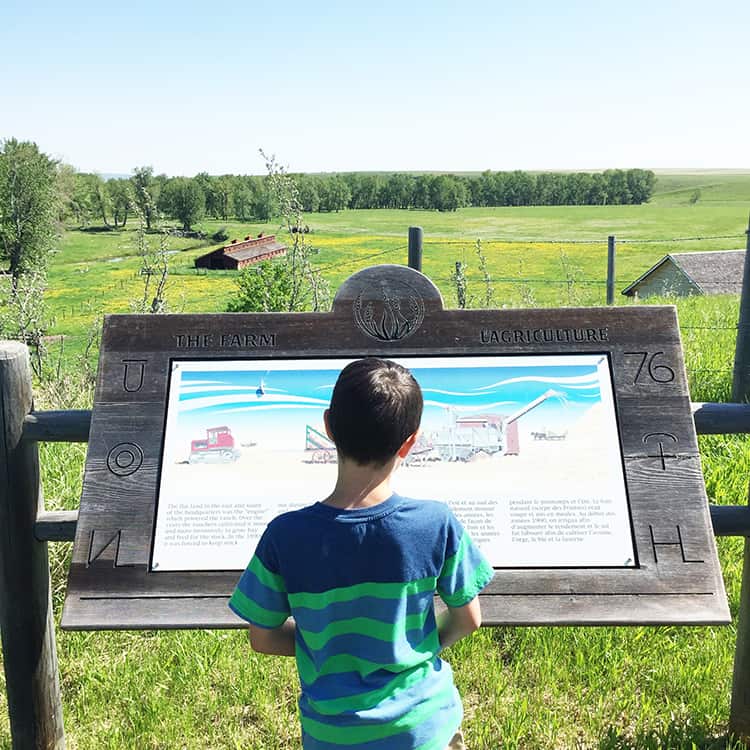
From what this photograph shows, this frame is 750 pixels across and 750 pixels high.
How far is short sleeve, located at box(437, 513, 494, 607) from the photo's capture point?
4.89ft

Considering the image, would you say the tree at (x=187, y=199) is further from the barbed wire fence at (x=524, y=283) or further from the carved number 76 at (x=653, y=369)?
the carved number 76 at (x=653, y=369)

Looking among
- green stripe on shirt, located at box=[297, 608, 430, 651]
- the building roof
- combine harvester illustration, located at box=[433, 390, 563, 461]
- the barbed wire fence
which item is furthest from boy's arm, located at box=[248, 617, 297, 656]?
the building roof

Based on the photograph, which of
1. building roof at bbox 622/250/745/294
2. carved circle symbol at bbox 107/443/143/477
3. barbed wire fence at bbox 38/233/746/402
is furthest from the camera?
building roof at bbox 622/250/745/294

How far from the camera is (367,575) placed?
1.42 meters

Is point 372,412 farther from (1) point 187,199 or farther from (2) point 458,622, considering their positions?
(1) point 187,199

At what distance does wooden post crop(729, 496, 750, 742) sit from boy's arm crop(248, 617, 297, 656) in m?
1.48

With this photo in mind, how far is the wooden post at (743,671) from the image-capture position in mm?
2391

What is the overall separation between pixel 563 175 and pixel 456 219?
958 inches

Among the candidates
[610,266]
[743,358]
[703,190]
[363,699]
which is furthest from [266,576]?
[703,190]

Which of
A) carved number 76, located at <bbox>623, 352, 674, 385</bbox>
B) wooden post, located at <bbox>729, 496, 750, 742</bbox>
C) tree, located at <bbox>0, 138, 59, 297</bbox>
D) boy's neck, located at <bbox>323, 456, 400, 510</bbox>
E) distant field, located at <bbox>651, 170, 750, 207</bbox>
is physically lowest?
wooden post, located at <bbox>729, 496, 750, 742</bbox>

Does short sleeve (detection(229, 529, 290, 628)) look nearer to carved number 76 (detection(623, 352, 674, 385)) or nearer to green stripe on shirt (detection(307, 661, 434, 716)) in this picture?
green stripe on shirt (detection(307, 661, 434, 716))

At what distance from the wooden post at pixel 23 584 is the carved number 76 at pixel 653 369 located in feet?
5.66

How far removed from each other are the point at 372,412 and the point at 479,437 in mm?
748

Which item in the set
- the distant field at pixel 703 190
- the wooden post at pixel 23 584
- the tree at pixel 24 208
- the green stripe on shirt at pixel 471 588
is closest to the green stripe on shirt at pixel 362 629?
the green stripe on shirt at pixel 471 588
